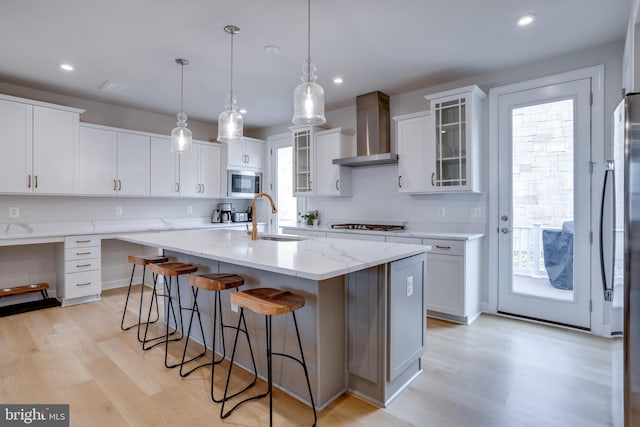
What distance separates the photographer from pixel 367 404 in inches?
77.7

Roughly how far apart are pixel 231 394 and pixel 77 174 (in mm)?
3523

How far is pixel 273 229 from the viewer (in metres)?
5.97

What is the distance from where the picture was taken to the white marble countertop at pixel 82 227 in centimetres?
353

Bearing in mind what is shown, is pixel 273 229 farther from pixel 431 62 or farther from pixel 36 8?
pixel 36 8

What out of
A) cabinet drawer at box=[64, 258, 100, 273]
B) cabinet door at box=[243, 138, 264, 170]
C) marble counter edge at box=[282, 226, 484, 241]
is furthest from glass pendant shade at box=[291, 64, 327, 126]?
cabinet door at box=[243, 138, 264, 170]

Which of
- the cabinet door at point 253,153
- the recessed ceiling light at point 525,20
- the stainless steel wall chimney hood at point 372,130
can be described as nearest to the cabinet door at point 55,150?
the cabinet door at point 253,153

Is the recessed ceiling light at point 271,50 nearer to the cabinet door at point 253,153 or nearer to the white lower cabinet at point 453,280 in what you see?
the white lower cabinet at point 453,280

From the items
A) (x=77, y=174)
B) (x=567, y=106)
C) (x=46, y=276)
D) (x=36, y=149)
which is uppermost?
(x=567, y=106)

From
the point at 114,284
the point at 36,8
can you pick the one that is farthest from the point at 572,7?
the point at 114,284

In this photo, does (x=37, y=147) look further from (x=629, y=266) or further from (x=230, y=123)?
(x=629, y=266)

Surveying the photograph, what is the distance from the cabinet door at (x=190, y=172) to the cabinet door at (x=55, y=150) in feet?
4.48

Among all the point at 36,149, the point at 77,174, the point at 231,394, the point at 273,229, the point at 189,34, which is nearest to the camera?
the point at 231,394

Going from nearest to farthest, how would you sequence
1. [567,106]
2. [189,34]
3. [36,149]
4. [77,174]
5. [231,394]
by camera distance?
[231,394]
[189,34]
[567,106]
[36,149]
[77,174]

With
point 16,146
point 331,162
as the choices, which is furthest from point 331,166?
point 16,146
